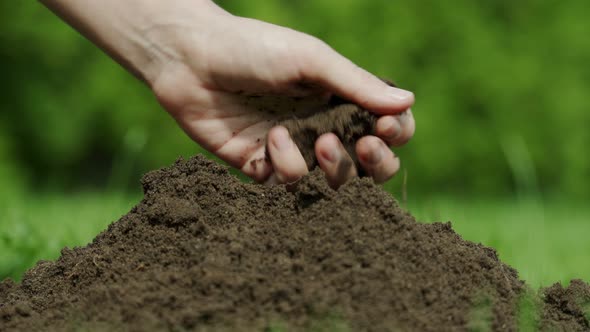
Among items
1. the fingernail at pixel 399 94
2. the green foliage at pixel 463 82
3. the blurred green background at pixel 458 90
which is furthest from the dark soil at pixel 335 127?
the green foliage at pixel 463 82

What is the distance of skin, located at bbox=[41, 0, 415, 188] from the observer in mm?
2584

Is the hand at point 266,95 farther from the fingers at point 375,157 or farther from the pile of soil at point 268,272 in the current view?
the pile of soil at point 268,272

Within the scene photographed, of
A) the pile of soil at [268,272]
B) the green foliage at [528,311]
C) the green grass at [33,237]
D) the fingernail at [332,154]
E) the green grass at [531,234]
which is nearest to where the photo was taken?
the pile of soil at [268,272]

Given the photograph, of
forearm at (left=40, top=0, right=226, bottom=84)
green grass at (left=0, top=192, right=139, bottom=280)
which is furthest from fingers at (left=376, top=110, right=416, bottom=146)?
green grass at (left=0, top=192, right=139, bottom=280)

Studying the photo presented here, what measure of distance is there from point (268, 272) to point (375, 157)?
717 mm

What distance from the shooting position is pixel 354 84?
2568 mm

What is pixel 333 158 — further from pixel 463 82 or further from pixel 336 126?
pixel 463 82

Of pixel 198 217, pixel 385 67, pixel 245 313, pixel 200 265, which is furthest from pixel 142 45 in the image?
pixel 385 67

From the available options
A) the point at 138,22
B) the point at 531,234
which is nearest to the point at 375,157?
the point at 138,22

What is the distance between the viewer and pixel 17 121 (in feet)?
28.6

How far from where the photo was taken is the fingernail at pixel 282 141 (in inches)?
102

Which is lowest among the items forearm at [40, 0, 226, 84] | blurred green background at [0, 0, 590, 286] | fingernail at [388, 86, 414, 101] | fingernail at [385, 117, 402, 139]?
fingernail at [385, 117, 402, 139]

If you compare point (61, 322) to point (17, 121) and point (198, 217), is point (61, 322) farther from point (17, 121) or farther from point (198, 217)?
point (17, 121)

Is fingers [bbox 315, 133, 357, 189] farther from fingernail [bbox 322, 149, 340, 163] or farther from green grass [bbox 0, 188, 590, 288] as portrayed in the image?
green grass [bbox 0, 188, 590, 288]
